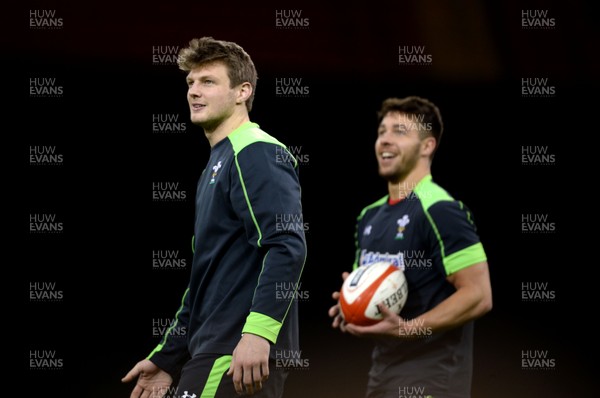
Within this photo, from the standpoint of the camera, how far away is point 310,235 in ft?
18.4

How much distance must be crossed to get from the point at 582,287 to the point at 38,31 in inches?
166

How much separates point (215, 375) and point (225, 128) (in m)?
0.82

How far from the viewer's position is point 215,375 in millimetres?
2205

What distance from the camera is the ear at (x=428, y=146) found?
13.4 ft

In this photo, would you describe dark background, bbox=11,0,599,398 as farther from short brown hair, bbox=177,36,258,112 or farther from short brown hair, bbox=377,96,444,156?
short brown hair, bbox=177,36,258,112

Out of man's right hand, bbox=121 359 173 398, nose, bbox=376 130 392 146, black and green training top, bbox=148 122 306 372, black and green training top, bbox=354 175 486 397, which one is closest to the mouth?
nose, bbox=376 130 392 146

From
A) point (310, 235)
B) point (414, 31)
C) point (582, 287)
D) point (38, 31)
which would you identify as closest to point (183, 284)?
point (310, 235)

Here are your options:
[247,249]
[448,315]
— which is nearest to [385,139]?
[448,315]

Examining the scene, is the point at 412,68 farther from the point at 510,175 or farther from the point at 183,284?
the point at 183,284

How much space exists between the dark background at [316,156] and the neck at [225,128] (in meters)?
2.80

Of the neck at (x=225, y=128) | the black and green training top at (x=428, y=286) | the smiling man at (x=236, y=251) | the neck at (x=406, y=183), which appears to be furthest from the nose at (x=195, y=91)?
the neck at (x=406, y=183)

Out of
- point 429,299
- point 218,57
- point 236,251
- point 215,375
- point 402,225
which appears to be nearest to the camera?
point 215,375

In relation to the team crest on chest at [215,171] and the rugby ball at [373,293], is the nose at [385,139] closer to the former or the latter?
the rugby ball at [373,293]

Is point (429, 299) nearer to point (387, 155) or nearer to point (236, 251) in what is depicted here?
point (387, 155)
